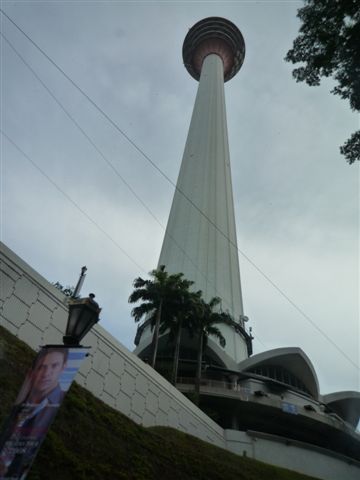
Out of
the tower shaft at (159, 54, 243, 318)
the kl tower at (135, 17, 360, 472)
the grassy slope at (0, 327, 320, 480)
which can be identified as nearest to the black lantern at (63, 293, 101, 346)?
the grassy slope at (0, 327, 320, 480)

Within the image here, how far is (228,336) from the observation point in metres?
46.0

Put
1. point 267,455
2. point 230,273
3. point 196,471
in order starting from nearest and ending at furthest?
point 196,471 < point 267,455 < point 230,273

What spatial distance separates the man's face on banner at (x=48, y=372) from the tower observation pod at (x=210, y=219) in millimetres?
37826

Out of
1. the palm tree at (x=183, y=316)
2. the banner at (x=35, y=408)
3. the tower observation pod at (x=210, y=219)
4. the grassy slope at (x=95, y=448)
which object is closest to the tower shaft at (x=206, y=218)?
the tower observation pod at (x=210, y=219)

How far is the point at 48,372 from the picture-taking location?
570 centimetres

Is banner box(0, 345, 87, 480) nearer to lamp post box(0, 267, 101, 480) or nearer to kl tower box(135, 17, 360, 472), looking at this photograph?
lamp post box(0, 267, 101, 480)

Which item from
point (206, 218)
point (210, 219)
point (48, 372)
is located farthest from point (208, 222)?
point (48, 372)

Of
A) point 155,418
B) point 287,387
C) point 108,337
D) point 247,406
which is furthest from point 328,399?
point 108,337

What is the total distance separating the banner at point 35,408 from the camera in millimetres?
4945

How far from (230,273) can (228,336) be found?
11.5 m

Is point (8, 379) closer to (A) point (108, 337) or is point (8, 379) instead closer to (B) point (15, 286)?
(B) point (15, 286)

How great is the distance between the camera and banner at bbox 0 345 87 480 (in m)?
4.95

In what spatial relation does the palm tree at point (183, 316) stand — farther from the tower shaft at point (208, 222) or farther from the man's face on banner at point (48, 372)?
the man's face on banner at point (48, 372)

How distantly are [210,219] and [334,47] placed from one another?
46.3 m
